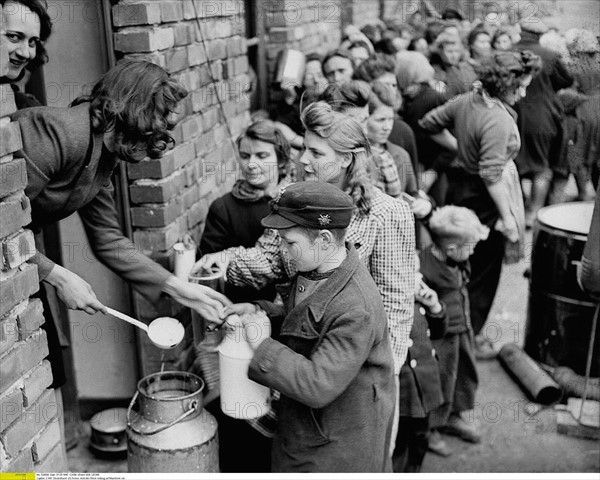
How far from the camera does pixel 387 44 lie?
330 inches

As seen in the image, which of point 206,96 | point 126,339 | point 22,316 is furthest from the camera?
point 206,96

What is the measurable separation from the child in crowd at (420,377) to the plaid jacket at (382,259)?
243 millimetres

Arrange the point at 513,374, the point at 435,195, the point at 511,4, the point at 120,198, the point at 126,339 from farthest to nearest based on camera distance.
Result: 1. the point at 511,4
2. the point at 435,195
3. the point at 513,374
4. the point at 126,339
5. the point at 120,198

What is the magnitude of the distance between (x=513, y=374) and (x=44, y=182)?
3.34 meters

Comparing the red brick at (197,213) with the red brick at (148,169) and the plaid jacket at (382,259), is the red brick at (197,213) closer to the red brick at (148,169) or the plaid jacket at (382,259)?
the red brick at (148,169)

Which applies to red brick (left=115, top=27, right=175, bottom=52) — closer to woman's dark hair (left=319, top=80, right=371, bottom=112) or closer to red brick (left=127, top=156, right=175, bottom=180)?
red brick (left=127, top=156, right=175, bottom=180)

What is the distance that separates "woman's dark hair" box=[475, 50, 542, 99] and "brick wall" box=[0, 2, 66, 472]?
10.4 ft

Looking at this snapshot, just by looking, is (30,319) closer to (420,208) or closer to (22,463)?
(22,463)

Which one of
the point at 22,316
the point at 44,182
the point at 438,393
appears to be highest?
the point at 44,182

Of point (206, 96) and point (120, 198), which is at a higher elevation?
point (206, 96)

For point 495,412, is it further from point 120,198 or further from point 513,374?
point 120,198

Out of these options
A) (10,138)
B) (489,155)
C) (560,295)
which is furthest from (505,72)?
(10,138)

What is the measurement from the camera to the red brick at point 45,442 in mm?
2447

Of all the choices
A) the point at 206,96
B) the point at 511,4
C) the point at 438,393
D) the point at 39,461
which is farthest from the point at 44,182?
the point at 511,4
